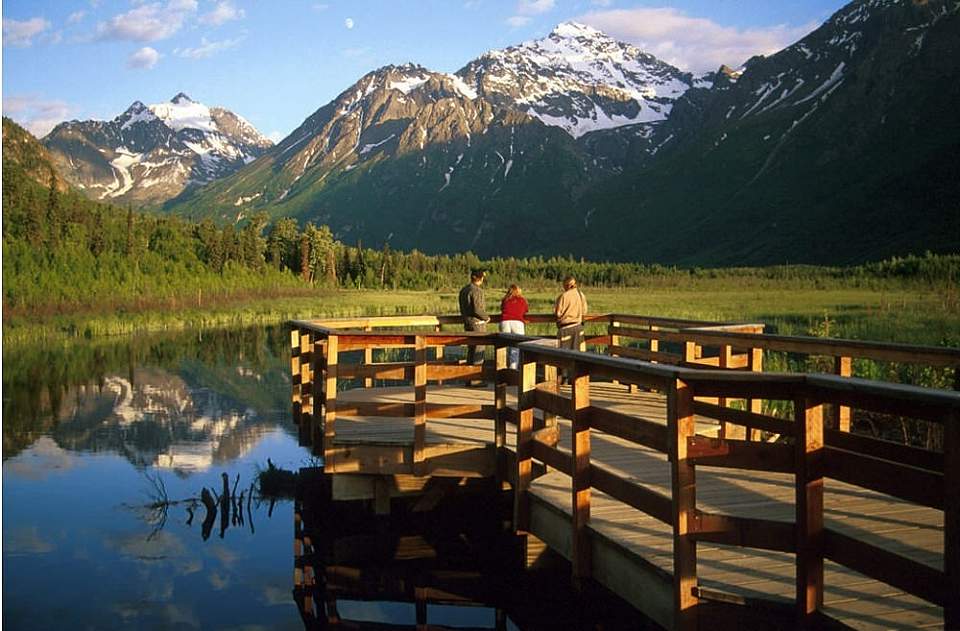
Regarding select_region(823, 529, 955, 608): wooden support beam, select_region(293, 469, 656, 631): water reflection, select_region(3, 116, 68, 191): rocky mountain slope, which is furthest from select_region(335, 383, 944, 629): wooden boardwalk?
select_region(3, 116, 68, 191): rocky mountain slope

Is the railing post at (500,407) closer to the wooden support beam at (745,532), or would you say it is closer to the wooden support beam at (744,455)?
the wooden support beam at (744,455)

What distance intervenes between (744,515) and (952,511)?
309 cm

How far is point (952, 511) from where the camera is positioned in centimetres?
480

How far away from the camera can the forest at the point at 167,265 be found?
56.3 metres

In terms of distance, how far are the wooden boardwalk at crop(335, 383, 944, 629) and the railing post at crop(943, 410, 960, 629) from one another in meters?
0.82

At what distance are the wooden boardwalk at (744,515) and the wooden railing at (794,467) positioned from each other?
1.06ft

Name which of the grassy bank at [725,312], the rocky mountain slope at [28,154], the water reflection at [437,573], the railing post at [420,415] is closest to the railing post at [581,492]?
the water reflection at [437,573]

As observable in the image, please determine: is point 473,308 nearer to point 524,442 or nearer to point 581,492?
point 524,442

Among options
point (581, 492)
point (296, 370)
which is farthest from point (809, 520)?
point (296, 370)

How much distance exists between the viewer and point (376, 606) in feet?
34.1

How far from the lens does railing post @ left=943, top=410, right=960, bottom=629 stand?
478 centimetres

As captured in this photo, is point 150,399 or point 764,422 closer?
point 764,422

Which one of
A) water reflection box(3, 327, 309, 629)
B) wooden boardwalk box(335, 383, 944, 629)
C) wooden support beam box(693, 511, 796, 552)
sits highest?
wooden support beam box(693, 511, 796, 552)

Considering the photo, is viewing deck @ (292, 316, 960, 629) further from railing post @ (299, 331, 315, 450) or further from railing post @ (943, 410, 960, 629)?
railing post @ (299, 331, 315, 450)
